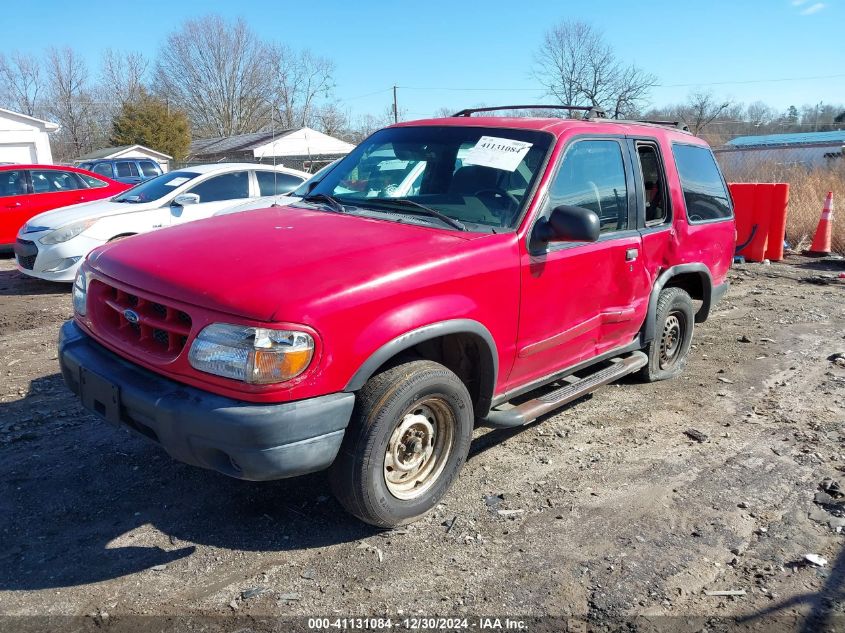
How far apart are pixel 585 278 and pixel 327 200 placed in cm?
166

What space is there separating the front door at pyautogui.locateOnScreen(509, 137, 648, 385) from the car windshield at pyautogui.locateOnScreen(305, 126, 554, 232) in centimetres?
21

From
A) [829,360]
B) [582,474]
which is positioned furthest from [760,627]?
[829,360]

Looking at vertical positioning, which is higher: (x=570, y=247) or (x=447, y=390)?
(x=570, y=247)

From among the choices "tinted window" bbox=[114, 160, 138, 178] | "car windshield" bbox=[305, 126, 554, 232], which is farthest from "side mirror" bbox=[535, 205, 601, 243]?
"tinted window" bbox=[114, 160, 138, 178]

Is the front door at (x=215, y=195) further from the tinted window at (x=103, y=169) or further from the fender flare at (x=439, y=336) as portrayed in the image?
the tinted window at (x=103, y=169)

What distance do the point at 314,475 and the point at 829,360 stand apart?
497cm

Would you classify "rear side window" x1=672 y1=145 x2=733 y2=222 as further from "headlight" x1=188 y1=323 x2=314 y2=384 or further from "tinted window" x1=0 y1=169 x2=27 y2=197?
"tinted window" x1=0 y1=169 x2=27 y2=197

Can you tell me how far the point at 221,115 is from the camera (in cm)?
5984

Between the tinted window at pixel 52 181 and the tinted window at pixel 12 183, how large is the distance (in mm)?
165

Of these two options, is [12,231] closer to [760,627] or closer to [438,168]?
[438,168]

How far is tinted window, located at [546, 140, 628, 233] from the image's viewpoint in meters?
3.95

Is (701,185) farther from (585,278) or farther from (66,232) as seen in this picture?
(66,232)

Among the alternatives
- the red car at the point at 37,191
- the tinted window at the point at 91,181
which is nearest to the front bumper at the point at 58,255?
the red car at the point at 37,191

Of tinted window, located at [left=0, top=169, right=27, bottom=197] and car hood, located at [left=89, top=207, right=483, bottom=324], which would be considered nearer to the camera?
car hood, located at [left=89, top=207, right=483, bottom=324]
